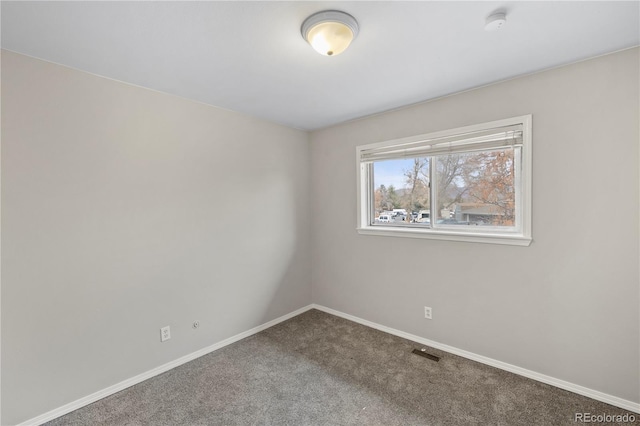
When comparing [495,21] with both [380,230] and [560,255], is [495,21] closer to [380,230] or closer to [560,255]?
[560,255]

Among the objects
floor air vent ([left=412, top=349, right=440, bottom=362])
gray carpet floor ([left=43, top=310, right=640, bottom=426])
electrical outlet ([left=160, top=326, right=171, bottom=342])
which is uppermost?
electrical outlet ([left=160, top=326, right=171, bottom=342])

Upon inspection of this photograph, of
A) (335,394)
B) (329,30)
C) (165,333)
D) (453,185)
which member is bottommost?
(335,394)

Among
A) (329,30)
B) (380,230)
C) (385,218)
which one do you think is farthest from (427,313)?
(329,30)

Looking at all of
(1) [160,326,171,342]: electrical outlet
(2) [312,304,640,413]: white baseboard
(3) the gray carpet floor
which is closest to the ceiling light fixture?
(3) the gray carpet floor

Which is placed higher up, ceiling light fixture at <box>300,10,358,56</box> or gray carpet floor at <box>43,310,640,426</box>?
ceiling light fixture at <box>300,10,358,56</box>

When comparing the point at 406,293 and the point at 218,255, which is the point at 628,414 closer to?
the point at 406,293

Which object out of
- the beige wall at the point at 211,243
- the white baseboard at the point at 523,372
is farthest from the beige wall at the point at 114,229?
the white baseboard at the point at 523,372

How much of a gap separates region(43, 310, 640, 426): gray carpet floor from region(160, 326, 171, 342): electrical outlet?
0.94 feet

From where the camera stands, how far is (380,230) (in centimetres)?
303

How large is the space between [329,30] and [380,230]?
6.67ft

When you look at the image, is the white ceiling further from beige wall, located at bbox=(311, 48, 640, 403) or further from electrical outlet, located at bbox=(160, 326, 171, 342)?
electrical outlet, located at bbox=(160, 326, 171, 342)

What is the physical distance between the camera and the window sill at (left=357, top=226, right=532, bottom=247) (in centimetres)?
222

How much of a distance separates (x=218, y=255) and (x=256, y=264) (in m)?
0.47

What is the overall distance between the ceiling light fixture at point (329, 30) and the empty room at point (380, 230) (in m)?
0.01
